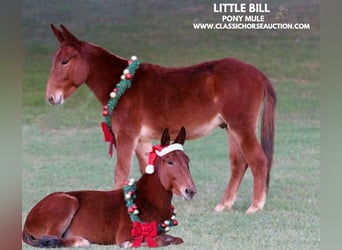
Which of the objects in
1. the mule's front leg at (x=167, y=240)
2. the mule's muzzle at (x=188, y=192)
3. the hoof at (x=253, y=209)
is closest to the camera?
the mule's muzzle at (x=188, y=192)

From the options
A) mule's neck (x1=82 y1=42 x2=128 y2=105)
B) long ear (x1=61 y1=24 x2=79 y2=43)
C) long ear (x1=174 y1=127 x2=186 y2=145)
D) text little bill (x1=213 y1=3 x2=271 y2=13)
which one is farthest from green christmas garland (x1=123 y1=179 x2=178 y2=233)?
text little bill (x1=213 y1=3 x2=271 y2=13)

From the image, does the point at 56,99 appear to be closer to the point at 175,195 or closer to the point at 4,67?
the point at 4,67

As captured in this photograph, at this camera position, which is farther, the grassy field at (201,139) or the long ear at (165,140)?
the grassy field at (201,139)

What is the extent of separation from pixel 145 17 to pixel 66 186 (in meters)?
0.78

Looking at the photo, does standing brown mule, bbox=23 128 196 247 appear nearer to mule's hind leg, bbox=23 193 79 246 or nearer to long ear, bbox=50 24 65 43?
mule's hind leg, bbox=23 193 79 246

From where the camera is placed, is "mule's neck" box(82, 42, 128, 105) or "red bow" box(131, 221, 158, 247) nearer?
"red bow" box(131, 221, 158, 247)

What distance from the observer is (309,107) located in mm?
3213

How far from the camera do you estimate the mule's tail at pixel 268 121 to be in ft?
10.4

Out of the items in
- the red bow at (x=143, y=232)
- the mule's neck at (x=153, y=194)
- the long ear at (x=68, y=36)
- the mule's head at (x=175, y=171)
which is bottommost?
the red bow at (x=143, y=232)

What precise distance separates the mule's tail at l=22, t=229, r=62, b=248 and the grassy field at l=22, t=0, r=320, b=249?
10 centimetres

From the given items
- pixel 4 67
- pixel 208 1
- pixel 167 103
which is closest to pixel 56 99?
pixel 4 67

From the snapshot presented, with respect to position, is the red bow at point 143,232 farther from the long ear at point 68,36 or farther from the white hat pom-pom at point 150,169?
the long ear at point 68,36

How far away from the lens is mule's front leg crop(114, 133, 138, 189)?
10.3ft

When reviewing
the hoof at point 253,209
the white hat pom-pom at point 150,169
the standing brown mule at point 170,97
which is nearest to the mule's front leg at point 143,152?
the standing brown mule at point 170,97
